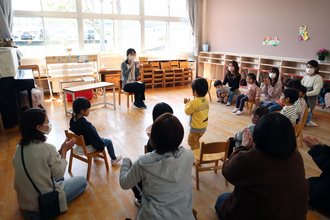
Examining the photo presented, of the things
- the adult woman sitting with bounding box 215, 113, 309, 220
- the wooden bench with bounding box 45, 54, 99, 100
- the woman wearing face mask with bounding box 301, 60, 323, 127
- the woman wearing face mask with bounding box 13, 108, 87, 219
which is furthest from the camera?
the wooden bench with bounding box 45, 54, 99, 100

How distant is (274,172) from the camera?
1.30m

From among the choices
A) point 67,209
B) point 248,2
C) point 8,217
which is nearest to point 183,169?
point 67,209

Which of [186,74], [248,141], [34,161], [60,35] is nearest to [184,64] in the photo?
[186,74]

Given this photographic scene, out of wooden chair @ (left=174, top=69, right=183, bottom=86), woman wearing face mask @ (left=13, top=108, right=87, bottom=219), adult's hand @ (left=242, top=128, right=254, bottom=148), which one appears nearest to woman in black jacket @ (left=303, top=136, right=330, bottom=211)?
adult's hand @ (left=242, top=128, right=254, bottom=148)

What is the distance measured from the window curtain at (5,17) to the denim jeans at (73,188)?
5291 millimetres

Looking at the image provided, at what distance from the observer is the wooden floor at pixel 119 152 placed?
2.20 metres

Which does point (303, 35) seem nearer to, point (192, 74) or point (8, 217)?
point (192, 74)

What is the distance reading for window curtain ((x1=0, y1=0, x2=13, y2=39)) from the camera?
5777mm

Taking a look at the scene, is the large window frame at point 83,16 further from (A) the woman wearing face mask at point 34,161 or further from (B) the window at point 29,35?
(A) the woman wearing face mask at point 34,161

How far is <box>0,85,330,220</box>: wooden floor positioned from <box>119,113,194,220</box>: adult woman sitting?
90 centimetres

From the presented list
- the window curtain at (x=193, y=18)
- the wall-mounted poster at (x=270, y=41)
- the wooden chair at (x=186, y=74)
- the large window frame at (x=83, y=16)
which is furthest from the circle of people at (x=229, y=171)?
the window curtain at (x=193, y=18)

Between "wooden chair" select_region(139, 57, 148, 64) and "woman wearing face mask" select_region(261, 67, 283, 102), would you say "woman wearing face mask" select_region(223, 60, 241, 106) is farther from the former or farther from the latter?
"wooden chair" select_region(139, 57, 148, 64)

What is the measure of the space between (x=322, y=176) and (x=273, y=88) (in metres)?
3.20

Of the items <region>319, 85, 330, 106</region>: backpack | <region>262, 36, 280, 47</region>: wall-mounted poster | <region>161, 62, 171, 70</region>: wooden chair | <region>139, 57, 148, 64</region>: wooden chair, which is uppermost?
<region>262, 36, 280, 47</region>: wall-mounted poster
